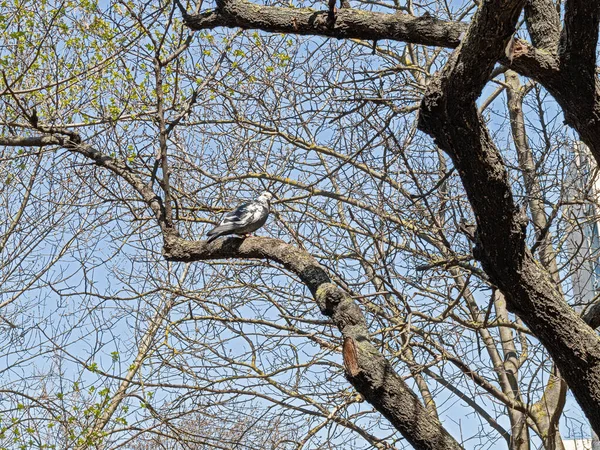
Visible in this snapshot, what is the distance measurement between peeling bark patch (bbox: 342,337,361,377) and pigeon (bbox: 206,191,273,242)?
46.4 inches

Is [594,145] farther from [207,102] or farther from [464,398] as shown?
[207,102]

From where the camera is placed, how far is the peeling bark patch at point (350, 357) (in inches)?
137

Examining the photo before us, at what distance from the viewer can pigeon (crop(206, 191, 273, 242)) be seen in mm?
4461

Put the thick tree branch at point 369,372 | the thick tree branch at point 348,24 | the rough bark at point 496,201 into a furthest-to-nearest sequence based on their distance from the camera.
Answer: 1. the thick tree branch at point 348,24
2. the thick tree branch at point 369,372
3. the rough bark at point 496,201

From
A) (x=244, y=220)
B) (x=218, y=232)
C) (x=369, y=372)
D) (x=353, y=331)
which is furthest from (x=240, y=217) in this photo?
(x=369, y=372)

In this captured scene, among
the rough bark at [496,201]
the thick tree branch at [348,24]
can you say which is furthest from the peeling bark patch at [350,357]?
the thick tree branch at [348,24]

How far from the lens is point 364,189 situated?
6.09 metres

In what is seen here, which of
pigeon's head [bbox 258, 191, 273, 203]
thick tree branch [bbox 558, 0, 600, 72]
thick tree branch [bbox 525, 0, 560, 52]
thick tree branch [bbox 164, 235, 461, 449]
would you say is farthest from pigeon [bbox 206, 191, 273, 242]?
thick tree branch [bbox 558, 0, 600, 72]

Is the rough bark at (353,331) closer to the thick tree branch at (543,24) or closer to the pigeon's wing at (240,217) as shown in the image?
the pigeon's wing at (240,217)

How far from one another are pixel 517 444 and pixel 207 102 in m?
4.01

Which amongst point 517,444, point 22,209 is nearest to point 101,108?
point 22,209

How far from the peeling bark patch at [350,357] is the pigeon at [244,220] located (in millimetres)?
1177

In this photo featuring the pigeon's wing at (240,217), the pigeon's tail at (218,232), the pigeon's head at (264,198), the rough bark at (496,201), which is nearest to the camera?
the rough bark at (496,201)

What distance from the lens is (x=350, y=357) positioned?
3535mm
